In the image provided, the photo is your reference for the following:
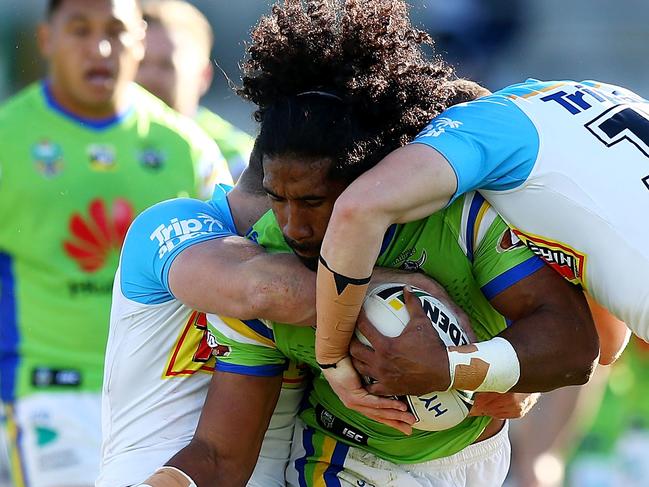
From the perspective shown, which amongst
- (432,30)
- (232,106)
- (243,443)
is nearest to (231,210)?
(243,443)

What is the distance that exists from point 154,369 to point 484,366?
1.14 m

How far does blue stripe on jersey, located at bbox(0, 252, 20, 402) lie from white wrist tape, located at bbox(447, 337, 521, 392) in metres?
3.47

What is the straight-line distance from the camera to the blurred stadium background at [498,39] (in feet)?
35.6

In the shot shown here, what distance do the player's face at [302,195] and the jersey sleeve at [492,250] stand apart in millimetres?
390

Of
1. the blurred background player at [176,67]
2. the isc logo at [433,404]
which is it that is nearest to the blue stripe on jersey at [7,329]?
the blurred background player at [176,67]

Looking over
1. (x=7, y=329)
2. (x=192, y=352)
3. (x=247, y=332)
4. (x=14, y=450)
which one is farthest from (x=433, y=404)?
(x=7, y=329)

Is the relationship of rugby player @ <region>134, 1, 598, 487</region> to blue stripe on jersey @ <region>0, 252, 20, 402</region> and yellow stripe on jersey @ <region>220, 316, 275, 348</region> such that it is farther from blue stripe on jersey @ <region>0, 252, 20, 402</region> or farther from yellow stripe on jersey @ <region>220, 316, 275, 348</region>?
blue stripe on jersey @ <region>0, 252, 20, 402</region>

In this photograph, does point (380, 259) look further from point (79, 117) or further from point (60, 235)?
point (79, 117)

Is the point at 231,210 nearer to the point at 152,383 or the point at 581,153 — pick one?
the point at 152,383

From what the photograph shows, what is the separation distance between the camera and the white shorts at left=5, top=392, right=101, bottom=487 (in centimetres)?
625

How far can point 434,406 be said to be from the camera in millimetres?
3615

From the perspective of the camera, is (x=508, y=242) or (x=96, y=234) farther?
(x=96, y=234)

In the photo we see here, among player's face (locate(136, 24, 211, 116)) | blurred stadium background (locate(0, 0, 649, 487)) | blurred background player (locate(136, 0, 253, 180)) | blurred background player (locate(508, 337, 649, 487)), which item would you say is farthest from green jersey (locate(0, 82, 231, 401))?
blurred stadium background (locate(0, 0, 649, 487))

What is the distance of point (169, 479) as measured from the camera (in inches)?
147
